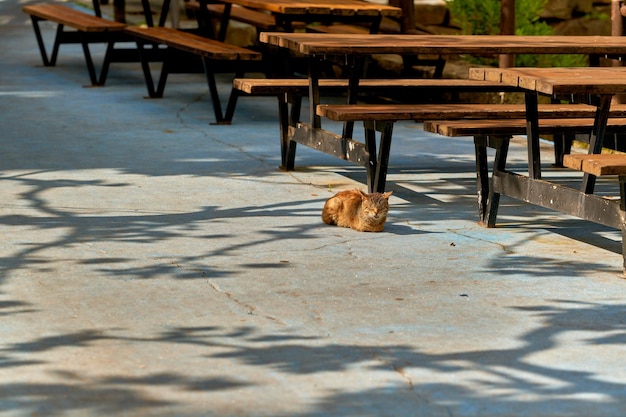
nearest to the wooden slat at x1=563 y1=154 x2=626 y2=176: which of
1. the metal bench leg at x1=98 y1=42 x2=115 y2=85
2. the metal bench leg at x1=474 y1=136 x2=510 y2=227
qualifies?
the metal bench leg at x1=474 y1=136 x2=510 y2=227

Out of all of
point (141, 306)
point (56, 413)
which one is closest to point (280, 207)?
point (141, 306)

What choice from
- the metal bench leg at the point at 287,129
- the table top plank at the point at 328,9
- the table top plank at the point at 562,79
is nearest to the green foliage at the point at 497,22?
the table top plank at the point at 328,9

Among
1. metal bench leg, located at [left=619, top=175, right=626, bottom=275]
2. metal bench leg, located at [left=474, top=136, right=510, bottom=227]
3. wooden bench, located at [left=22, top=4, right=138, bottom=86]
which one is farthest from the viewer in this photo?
wooden bench, located at [left=22, top=4, right=138, bottom=86]

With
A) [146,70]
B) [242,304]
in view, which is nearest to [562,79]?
[242,304]

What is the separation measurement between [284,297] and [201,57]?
6909mm

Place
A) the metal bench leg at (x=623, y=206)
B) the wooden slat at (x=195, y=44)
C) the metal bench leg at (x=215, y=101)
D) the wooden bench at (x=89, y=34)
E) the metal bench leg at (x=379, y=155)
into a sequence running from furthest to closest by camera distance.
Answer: the wooden bench at (x=89, y=34) → the metal bench leg at (x=215, y=101) → the wooden slat at (x=195, y=44) → the metal bench leg at (x=379, y=155) → the metal bench leg at (x=623, y=206)

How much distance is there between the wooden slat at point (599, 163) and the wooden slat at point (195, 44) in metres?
5.43

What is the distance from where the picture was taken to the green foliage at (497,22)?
1261cm

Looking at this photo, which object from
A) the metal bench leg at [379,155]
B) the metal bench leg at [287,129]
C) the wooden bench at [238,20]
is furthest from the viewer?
the wooden bench at [238,20]

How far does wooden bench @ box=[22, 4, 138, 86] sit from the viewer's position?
13.1 m

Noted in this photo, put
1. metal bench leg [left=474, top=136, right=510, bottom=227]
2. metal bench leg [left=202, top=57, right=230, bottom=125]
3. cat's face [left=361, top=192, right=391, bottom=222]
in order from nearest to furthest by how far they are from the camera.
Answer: cat's face [left=361, top=192, right=391, bottom=222] → metal bench leg [left=474, top=136, right=510, bottom=227] → metal bench leg [left=202, top=57, right=230, bottom=125]

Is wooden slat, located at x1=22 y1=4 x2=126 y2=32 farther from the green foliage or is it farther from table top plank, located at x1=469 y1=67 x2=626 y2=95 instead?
table top plank, located at x1=469 y1=67 x2=626 y2=95

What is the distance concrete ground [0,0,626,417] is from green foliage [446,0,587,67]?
4.36 m

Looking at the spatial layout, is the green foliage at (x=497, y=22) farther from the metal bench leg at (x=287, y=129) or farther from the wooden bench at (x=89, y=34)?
the metal bench leg at (x=287, y=129)
